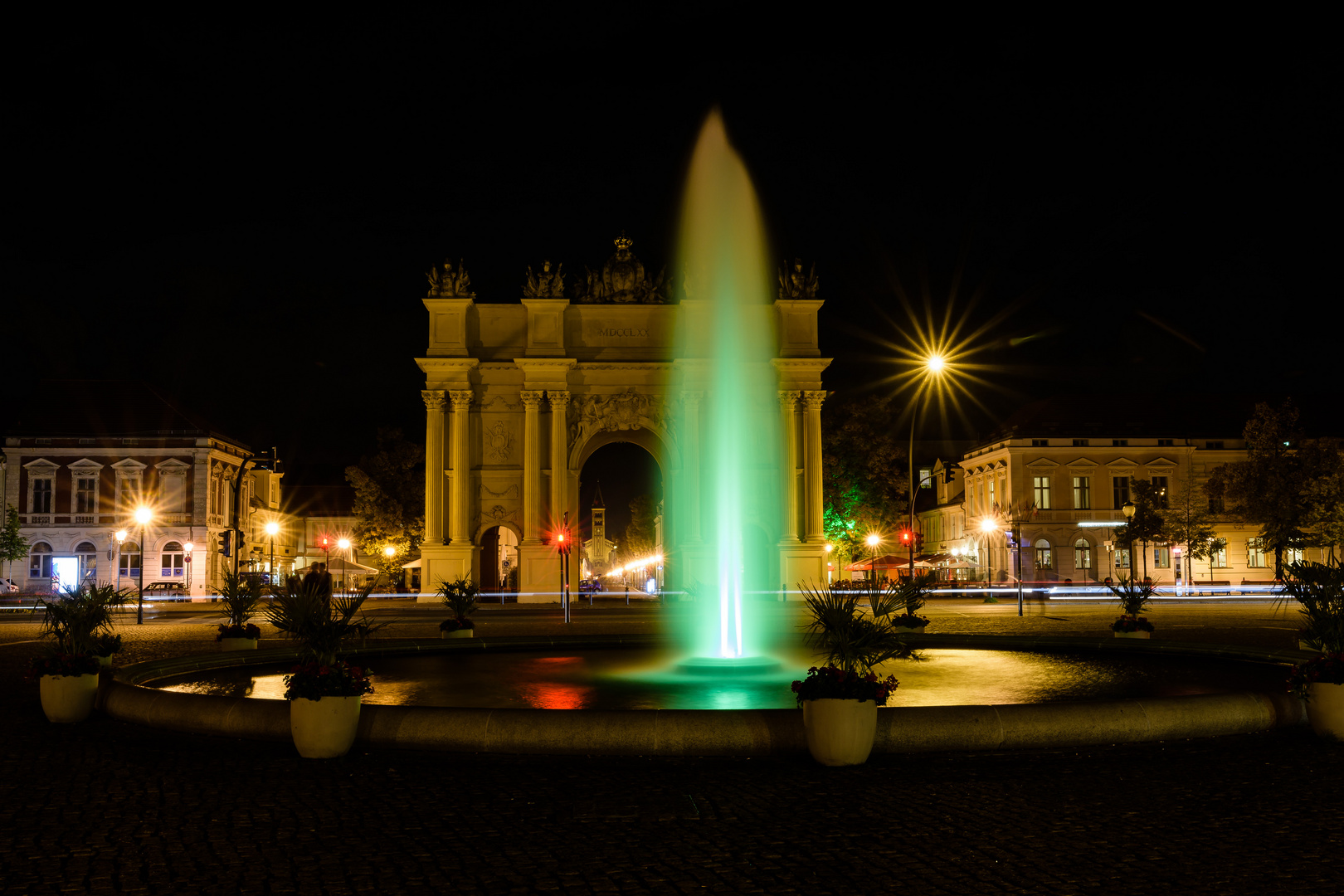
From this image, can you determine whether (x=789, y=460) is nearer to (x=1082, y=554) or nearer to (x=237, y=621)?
(x=1082, y=554)

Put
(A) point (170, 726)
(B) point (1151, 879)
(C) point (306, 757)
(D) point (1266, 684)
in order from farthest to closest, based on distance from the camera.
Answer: (D) point (1266, 684), (A) point (170, 726), (C) point (306, 757), (B) point (1151, 879)

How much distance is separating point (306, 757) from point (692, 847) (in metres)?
4.98

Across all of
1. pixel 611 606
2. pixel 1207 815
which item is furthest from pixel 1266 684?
pixel 611 606

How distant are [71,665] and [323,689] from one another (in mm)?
4652

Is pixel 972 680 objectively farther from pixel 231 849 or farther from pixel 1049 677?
pixel 231 849

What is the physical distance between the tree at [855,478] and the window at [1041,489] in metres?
11.1

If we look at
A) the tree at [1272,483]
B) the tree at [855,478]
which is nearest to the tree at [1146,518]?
the tree at [1272,483]

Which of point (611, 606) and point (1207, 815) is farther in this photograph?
point (611, 606)

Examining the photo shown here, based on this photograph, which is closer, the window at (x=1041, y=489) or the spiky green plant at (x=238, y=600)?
the spiky green plant at (x=238, y=600)

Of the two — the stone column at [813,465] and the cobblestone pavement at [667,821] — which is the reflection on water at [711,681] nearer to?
the cobblestone pavement at [667,821]

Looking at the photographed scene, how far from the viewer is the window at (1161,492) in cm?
7144

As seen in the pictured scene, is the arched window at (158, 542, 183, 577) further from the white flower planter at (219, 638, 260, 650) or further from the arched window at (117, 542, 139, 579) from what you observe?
the white flower planter at (219, 638, 260, 650)

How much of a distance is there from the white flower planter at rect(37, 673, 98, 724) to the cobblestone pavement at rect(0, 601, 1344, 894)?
3.59ft

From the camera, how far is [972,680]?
16828 mm
